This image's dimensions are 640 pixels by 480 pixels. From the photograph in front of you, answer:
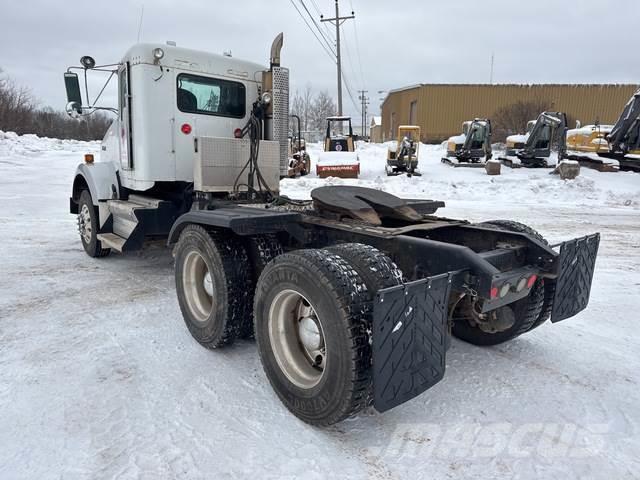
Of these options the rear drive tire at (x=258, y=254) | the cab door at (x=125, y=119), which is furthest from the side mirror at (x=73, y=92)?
the rear drive tire at (x=258, y=254)

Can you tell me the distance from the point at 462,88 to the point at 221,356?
44741 mm

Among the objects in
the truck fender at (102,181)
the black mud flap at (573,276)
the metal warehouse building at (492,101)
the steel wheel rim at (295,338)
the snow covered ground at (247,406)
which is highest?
the metal warehouse building at (492,101)

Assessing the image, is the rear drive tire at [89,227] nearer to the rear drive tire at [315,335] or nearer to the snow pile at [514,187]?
the rear drive tire at [315,335]

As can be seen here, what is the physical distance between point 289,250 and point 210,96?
2.75 m

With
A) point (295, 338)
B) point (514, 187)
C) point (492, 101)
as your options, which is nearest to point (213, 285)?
point (295, 338)

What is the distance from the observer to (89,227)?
689 cm

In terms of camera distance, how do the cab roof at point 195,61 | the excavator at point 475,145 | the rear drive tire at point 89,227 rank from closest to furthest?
the cab roof at point 195,61 → the rear drive tire at point 89,227 → the excavator at point 475,145

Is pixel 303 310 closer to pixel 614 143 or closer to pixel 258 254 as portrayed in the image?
pixel 258 254

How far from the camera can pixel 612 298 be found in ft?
17.0

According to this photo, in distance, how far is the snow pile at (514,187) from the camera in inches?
573

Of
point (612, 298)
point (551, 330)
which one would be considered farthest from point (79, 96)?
point (612, 298)

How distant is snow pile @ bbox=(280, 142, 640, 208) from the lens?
1455 centimetres

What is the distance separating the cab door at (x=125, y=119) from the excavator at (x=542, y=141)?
20.1 metres

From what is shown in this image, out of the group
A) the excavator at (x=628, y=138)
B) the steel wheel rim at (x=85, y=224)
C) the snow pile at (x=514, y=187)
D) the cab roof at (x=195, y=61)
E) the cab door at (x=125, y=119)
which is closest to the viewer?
the cab roof at (x=195, y=61)
